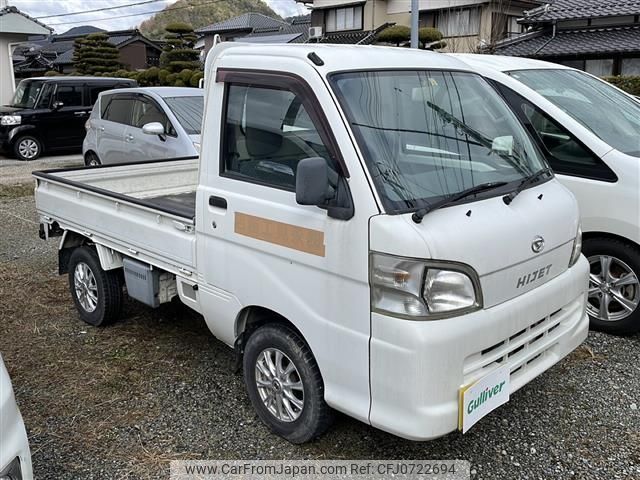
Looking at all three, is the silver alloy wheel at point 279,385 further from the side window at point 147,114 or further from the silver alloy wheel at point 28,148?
the silver alloy wheel at point 28,148

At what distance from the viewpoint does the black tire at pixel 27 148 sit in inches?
527

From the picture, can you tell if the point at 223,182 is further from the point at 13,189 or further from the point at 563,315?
the point at 13,189

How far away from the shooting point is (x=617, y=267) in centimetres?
408

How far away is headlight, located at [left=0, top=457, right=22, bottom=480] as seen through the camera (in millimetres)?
1858

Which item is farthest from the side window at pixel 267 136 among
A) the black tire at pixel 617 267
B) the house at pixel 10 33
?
the house at pixel 10 33

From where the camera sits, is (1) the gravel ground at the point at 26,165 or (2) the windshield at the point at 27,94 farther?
(2) the windshield at the point at 27,94

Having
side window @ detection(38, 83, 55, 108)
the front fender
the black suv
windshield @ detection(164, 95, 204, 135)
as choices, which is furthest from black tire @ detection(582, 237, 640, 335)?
the front fender

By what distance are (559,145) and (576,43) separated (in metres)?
16.7

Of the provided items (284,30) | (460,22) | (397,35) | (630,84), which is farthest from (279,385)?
(284,30)

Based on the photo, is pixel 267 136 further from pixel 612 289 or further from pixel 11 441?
pixel 612 289

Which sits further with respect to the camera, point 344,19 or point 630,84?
point 344,19

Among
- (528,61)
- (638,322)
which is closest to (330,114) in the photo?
(638,322)

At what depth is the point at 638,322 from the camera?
401cm

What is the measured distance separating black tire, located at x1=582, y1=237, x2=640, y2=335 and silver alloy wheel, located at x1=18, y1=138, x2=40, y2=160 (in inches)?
504
